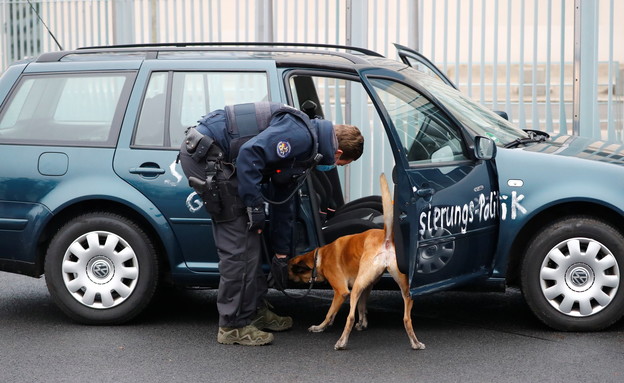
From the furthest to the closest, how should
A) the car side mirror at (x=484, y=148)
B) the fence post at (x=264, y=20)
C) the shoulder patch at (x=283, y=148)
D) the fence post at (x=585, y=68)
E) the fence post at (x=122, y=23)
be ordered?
the fence post at (x=122, y=23) < the fence post at (x=264, y=20) < the fence post at (x=585, y=68) < the car side mirror at (x=484, y=148) < the shoulder patch at (x=283, y=148)

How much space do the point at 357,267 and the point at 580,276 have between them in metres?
1.25

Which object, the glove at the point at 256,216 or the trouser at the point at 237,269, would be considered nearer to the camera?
the glove at the point at 256,216

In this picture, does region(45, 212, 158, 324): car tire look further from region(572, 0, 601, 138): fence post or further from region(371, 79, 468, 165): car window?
region(572, 0, 601, 138): fence post

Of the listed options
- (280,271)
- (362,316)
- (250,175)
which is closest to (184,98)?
(250,175)

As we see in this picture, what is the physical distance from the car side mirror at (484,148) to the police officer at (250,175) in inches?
25.8

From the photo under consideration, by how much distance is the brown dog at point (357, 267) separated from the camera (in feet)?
17.5

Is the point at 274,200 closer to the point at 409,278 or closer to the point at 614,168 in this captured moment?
the point at 409,278

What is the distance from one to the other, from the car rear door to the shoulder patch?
71 centimetres

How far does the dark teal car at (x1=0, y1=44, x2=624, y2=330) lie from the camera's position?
17.9 ft

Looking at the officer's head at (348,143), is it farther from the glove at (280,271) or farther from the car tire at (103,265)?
the car tire at (103,265)

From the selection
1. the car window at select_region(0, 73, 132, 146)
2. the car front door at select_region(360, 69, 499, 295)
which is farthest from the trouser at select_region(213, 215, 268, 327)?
the car window at select_region(0, 73, 132, 146)

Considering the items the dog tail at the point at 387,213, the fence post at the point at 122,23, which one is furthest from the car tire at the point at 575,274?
the fence post at the point at 122,23

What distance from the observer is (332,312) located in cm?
566

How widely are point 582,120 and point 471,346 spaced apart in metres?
4.60
